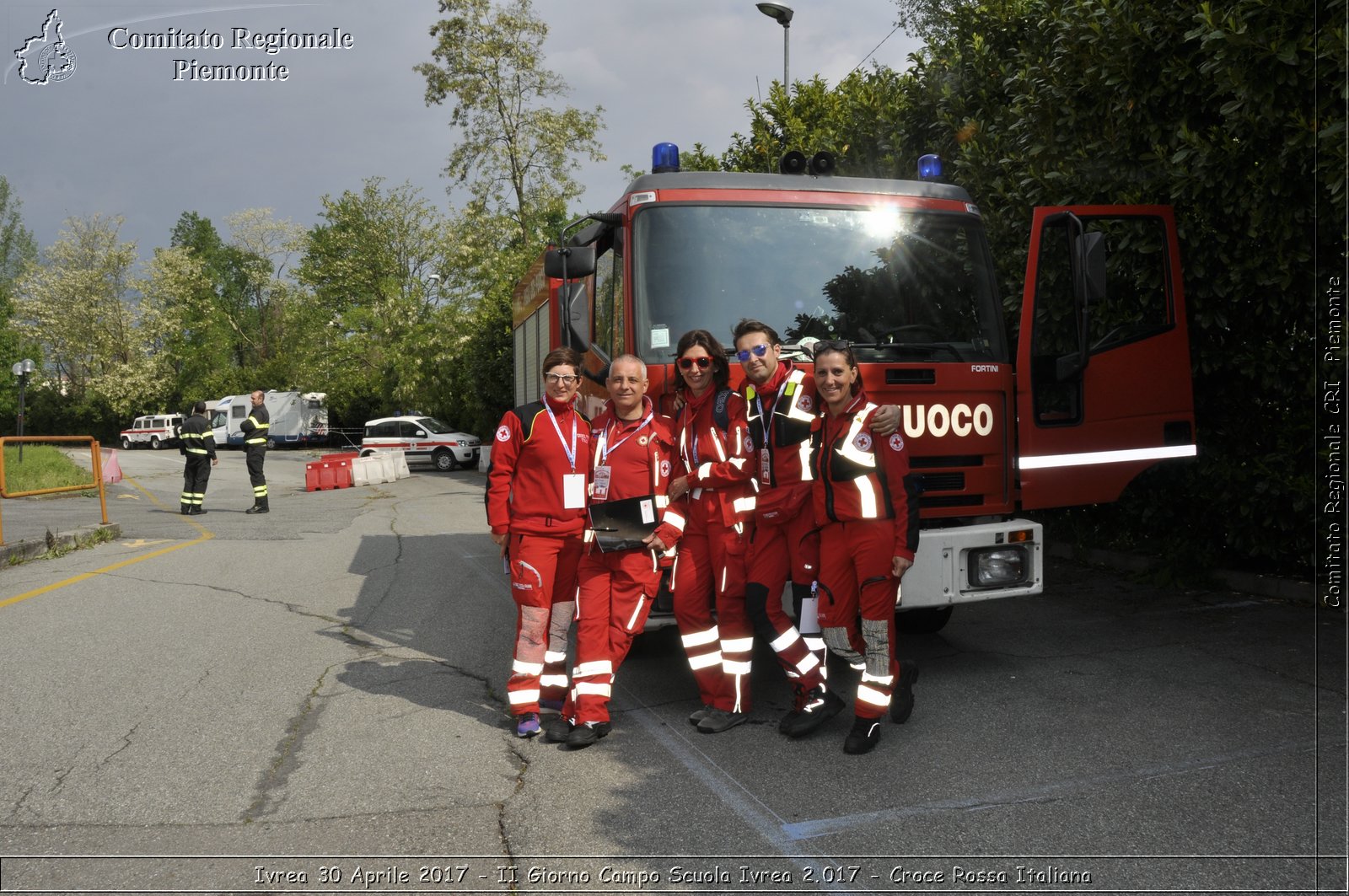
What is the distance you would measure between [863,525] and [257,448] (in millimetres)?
14309

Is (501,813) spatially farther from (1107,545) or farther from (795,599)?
(1107,545)

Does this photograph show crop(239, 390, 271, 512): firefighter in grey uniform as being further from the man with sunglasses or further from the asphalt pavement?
the man with sunglasses

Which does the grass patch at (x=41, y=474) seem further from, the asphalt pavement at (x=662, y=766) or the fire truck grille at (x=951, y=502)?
the fire truck grille at (x=951, y=502)

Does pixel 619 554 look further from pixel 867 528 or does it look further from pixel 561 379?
pixel 867 528

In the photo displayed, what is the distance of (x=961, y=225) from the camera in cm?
614

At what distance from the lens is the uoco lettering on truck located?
5441mm

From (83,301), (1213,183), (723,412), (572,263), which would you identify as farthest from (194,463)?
(83,301)

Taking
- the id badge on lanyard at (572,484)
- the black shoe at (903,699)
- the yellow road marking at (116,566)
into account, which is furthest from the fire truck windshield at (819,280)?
the yellow road marking at (116,566)

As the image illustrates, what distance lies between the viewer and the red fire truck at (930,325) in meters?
5.45

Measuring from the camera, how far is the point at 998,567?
542cm

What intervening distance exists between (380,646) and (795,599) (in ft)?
10.6

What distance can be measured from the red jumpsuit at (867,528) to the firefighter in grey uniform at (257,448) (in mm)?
13611

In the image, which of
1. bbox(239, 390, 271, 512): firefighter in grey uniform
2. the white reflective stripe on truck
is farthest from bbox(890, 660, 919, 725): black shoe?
bbox(239, 390, 271, 512): firefighter in grey uniform

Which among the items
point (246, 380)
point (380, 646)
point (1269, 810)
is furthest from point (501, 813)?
point (246, 380)
